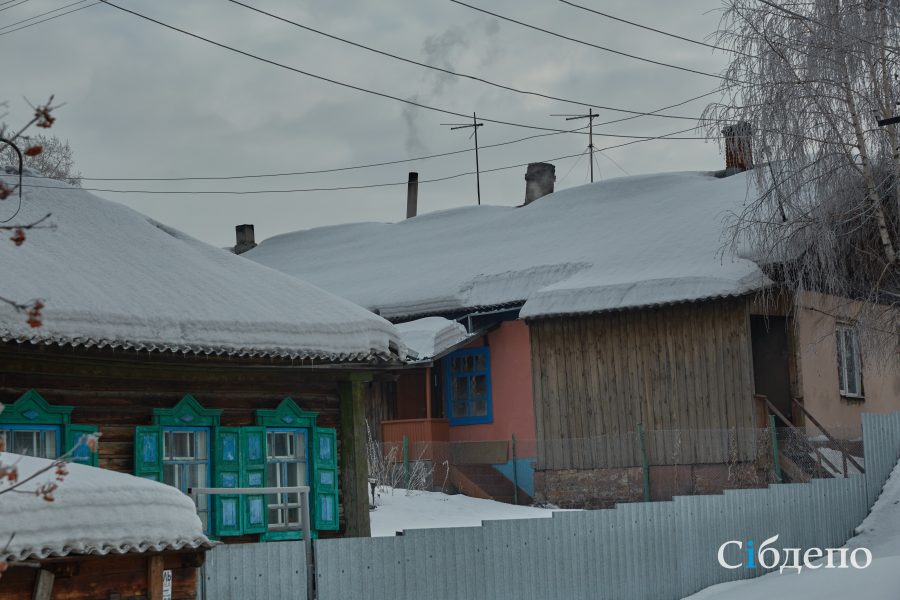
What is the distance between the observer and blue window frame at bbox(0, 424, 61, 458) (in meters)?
13.5

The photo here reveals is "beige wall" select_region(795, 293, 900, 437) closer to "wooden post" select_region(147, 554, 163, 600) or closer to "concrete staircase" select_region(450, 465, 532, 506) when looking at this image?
"concrete staircase" select_region(450, 465, 532, 506)

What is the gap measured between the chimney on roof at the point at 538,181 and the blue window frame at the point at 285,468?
1873 centimetres

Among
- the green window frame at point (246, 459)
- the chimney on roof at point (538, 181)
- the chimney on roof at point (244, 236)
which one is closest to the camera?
the green window frame at point (246, 459)

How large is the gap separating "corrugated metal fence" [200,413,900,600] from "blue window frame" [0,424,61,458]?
2.98 m

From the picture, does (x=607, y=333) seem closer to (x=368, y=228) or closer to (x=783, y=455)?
(x=783, y=455)

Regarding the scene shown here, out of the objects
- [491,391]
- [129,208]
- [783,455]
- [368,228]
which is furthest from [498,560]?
[368,228]

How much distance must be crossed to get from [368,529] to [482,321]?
9.76 meters

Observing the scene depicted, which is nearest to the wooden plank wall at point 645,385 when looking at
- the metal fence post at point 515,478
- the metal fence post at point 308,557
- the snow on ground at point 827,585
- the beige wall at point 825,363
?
the metal fence post at point 515,478

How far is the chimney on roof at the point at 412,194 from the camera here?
42.3 meters

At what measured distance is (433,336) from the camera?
23.4 metres

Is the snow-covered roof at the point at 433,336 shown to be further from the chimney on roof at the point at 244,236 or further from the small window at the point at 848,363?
the chimney on roof at the point at 244,236

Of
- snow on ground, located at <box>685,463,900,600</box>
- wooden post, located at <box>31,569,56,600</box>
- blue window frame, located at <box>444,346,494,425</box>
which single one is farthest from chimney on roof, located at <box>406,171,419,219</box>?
wooden post, located at <box>31,569,56,600</box>

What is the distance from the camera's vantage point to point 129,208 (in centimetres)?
1688

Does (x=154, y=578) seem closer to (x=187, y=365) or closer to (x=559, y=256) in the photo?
(x=187, y=365)
